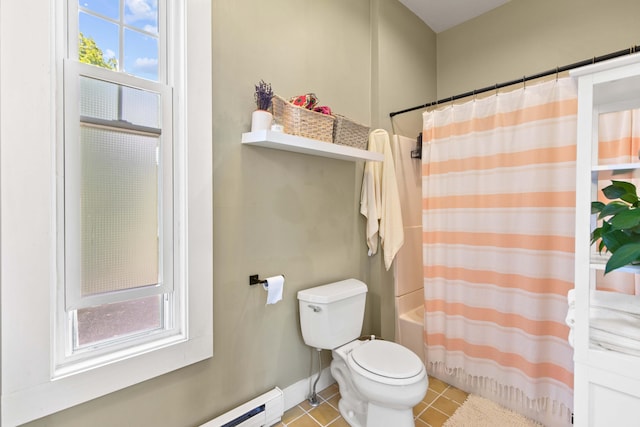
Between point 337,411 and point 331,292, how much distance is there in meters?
0.73

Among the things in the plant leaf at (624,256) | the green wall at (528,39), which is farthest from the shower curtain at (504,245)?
the green wall at (528,39)

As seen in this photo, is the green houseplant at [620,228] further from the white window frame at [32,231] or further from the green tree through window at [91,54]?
the green tree through window at [91,54]

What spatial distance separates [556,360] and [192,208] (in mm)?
2082

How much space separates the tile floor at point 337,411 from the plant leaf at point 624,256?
1.32m

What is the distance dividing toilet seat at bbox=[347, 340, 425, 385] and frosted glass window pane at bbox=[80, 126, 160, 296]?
1.10 meters

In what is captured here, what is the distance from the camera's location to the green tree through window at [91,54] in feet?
3.80

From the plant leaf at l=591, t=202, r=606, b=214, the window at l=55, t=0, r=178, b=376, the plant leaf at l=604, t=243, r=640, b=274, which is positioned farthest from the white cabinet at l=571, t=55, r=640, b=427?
the window at l=55, t=0, r=178, b=376

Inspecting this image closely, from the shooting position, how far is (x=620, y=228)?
977mm

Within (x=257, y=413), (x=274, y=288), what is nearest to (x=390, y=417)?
(x=257, y=413)

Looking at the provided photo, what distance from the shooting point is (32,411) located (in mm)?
1007

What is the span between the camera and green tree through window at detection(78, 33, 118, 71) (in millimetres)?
1157

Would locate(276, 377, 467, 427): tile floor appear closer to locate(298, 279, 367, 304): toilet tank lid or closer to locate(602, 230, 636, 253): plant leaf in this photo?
locate(298, 279, 367, 304): toilet tank lid

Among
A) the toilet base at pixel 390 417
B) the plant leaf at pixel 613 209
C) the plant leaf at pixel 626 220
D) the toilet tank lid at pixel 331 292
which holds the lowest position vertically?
the toilet base at pixel 390 417

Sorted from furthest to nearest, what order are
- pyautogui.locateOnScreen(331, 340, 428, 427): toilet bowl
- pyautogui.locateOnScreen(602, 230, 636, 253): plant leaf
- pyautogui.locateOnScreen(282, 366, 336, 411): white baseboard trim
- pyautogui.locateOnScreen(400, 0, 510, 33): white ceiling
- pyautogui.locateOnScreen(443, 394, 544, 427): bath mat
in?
pyautogui.locateOnScreen(400, 0, 510, 33): white ceiling → pyautogui.locateOnScreen(282, 366, 336, 411): white baseboard trim → pyautogui.locateOnScreen(443, 394, 544, 427): bath mat → pyautogui.locateOnScreen(331, 340, 428, 427): toilet bowl → pyautogui.locateOnScreen(602, 230, 636, 253): plant leaf
